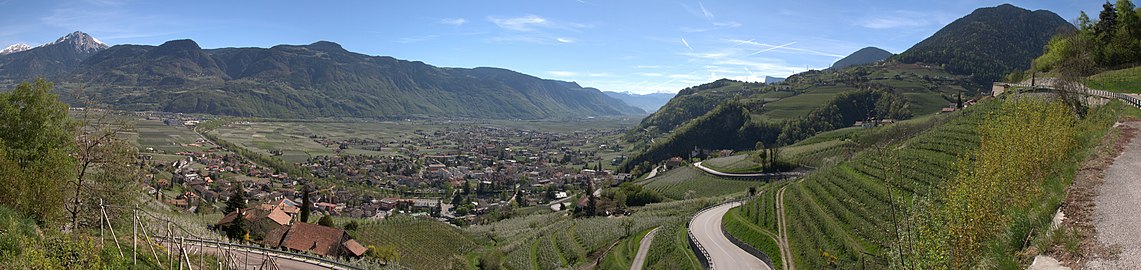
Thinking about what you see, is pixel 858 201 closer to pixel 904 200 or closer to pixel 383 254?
pixel 904 200

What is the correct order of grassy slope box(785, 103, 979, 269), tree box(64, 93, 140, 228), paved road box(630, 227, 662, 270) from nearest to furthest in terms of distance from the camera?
tree box(64, 93, 140, 228), grassy slope box(785, 103, 979, 269), paved road box(630, 227, 662, 270)

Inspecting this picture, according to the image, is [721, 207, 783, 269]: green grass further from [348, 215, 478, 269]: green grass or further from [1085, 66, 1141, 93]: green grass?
[1085, 66, 1141, 93]: green grass

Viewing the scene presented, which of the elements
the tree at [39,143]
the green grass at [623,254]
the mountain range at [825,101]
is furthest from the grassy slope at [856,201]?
the mountain range at [825,101]

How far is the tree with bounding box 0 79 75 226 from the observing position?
14508 millimetres

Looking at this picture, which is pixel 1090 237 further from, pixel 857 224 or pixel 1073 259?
pixel 857 224

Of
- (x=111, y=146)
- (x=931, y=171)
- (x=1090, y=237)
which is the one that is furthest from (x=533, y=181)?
(x=1090, y=237)

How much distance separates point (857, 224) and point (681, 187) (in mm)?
53426

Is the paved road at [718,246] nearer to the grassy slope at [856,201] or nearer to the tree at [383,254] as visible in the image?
the grassy slope at [856,201]

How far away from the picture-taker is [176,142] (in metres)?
130

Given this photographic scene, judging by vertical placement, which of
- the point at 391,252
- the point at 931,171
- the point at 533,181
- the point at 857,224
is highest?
the point at 931,171

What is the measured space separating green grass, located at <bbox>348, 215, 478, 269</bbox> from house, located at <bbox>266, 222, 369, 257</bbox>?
3637 mm

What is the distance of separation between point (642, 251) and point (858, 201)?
14.2m

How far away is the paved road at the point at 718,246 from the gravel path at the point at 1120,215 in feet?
53.6

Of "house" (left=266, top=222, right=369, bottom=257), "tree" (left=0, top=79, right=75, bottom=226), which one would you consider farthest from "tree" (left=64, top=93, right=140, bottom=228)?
"house" (left=266, top=222, right=369, bottom=257)
